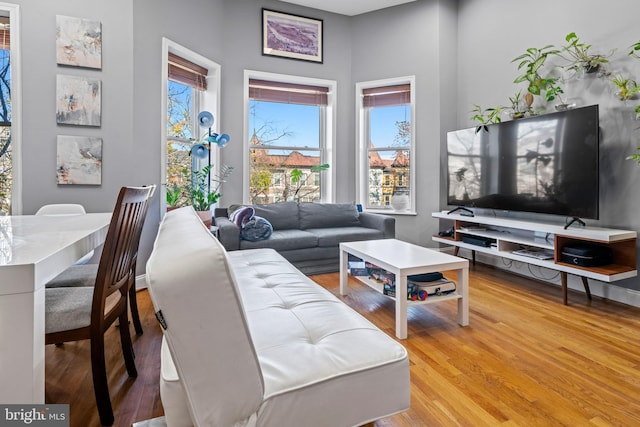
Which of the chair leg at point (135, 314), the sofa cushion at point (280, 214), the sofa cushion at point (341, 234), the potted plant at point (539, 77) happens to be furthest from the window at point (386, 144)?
the chair leg at point (135, 314)

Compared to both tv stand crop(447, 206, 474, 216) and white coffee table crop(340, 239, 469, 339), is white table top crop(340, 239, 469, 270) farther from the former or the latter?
tv stand crop(447, 206, 474, 216)

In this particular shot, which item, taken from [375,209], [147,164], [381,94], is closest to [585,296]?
[375,209]

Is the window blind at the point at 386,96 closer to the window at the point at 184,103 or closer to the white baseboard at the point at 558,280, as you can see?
the window at the point at 184,103

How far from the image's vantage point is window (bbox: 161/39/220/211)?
11.6 feet

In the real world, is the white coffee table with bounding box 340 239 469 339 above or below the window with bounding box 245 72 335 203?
below

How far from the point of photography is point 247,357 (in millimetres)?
842

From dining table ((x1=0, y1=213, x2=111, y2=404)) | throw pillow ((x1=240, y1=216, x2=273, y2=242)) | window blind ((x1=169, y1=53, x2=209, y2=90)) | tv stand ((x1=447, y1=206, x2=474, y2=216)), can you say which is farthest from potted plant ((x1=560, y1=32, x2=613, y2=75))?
dining table ((x1=0, y1=213, x2=111, y2=404))

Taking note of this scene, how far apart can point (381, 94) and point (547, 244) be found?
9.53 ft

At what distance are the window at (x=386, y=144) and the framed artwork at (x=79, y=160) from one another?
3.18m

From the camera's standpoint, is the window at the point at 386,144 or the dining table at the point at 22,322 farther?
the window at the point at 386,144

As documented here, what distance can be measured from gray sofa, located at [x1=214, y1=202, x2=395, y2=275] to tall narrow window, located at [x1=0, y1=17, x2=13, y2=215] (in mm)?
1763

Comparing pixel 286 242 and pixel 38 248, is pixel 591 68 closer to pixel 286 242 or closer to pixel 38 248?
pixel 286 242

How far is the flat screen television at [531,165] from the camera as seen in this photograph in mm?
2717

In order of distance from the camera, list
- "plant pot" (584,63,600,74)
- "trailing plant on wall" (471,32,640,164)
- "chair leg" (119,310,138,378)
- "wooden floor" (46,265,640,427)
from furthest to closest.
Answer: "plant pot" (584,63,600,74) < "trailing plant on wall" (471,32,640,164) < "chair leg" (119,310,138,378) < "wooden floor" (46,265,640,427)
